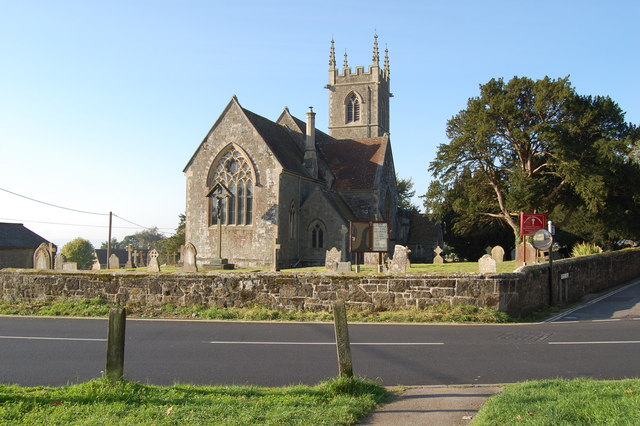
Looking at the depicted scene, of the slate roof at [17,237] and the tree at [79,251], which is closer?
the slate roof at [17,237]

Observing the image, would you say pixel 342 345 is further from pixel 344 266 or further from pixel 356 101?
pixel 356 101

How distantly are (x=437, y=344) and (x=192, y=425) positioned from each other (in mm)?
6325

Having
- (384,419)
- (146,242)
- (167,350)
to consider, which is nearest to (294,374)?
(384,419)

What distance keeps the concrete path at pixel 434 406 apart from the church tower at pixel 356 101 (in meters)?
51.3

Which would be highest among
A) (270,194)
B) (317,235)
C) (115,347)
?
(270,194)

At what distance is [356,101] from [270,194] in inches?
1153

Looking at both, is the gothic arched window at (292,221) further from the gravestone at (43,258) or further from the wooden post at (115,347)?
the wooden post at (115,347)

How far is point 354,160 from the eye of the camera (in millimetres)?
40688

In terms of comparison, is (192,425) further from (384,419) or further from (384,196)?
(384,196)

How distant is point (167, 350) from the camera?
1045 cm

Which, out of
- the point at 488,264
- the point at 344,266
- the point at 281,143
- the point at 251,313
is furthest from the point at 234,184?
the point at 251,313

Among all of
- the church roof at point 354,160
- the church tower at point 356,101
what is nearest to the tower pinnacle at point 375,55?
the church tower at point 356,101

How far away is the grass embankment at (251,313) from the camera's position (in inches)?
553

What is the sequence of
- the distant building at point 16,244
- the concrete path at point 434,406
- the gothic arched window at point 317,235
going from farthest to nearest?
1. the distant building at point 16,244
2. the gothic arched window at point 317,235
3. the concrete path at point 434,406
